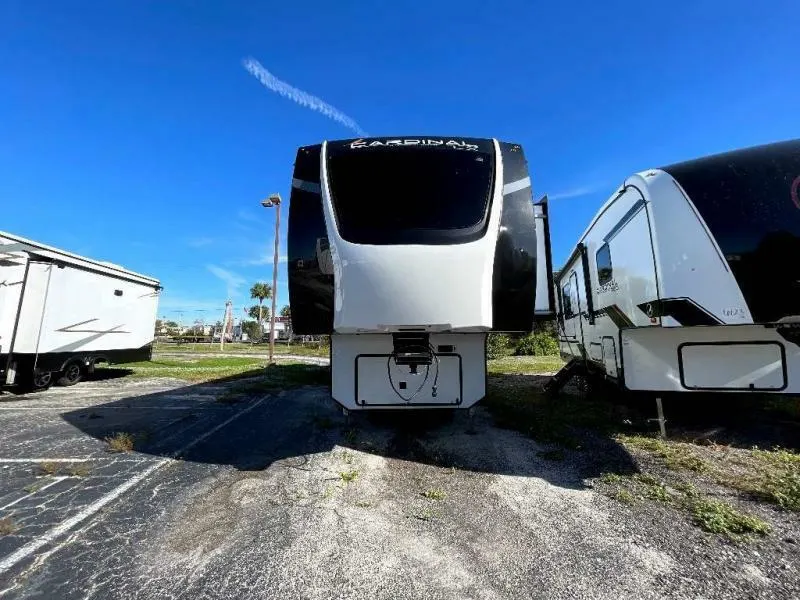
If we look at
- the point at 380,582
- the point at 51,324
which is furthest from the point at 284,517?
the point at 51,324

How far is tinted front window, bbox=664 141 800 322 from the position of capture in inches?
138

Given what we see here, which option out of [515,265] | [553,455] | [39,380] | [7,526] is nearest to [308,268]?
[515,265]

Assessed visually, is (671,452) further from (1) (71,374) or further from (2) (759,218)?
(1) (71,374)

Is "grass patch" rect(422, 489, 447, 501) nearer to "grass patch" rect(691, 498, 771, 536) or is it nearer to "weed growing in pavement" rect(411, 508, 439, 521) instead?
"weed growing in pavement" rect(411, 508, 439, 521)

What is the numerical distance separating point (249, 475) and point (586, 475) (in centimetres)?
313

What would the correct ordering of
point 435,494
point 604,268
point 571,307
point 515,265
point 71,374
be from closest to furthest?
point 435,494
point 515,265
point 604,268
point 571,307
point 71,374

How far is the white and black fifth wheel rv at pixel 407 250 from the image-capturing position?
3480 millimetres

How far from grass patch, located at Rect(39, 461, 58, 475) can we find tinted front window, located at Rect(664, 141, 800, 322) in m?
6.41

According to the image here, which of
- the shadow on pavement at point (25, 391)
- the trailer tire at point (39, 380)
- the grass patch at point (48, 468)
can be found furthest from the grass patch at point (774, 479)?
the trailer tire at point (39, 380)

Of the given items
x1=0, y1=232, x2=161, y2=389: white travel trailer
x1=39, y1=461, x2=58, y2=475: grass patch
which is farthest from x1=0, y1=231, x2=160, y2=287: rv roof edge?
x1=39, y1=461, x2=58, y2=475: grass patch

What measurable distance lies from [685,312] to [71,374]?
1278cm

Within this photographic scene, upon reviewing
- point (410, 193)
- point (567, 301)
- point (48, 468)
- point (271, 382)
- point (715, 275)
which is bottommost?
point (48, 468)

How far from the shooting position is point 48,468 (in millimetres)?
4090

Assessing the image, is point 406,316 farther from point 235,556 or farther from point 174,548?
point 174,548
